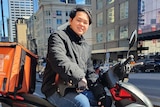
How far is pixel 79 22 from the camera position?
2.22m

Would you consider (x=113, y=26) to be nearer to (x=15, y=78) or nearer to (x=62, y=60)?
(x=15, y=78)

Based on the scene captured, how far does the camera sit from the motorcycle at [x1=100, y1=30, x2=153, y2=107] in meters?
2.07

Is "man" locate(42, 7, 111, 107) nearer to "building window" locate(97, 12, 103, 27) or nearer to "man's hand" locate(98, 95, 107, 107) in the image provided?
"man's hand" locate(98, 95, 107, 107)

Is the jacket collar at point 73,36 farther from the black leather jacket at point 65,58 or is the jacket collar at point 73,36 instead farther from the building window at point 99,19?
the building window at point 99,19

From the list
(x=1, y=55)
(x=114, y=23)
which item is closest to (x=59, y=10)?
(x=114, y=23)

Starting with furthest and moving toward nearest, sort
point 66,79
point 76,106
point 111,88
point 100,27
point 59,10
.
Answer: point 59,10 → point 100,27 → point 111,88 → point 76,106 → point 66,79

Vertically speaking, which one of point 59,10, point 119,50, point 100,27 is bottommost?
point 119,50

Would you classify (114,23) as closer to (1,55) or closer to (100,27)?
(100,27)

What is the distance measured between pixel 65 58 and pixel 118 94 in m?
0.63

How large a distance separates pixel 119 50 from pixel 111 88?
121 feet

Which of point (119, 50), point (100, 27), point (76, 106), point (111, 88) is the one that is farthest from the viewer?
point (100, 27)

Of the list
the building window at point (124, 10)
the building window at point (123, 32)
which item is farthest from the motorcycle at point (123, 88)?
the building window at point (124, 10)

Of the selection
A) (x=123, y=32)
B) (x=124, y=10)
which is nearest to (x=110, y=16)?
(x=124, y=10)

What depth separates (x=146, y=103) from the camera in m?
2.05
